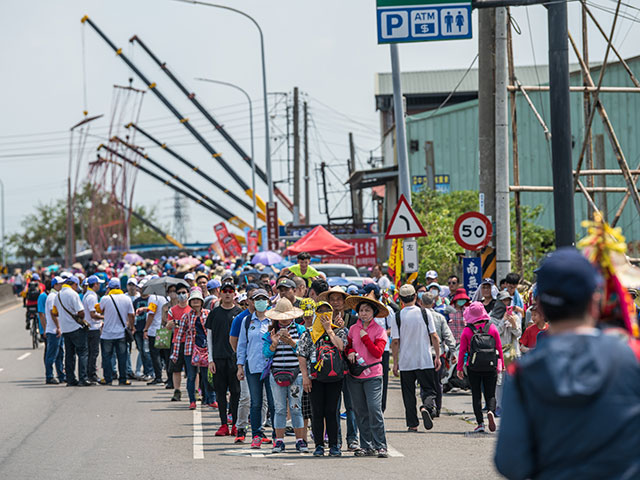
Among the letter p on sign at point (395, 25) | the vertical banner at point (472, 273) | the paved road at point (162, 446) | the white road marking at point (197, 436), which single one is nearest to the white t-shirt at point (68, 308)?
the paved road at point (162, 446)

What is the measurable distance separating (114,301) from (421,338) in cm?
792

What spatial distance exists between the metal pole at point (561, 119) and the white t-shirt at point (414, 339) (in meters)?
2.23

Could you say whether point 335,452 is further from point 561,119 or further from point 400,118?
point 400,118

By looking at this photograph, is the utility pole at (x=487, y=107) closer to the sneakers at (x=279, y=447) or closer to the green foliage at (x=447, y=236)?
the sneakers at (x=279, y=447)

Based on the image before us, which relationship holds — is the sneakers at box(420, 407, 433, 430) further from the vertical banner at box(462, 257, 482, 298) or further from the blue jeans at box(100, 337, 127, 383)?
the blue jeans at box(100, 337, 127, 383)

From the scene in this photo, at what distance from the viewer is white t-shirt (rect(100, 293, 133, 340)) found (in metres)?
18.9

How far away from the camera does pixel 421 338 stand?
42.3 ft

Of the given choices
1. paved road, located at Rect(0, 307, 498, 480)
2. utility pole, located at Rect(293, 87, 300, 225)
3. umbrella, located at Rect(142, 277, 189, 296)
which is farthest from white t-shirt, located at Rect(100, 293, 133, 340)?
utility pole, located at Rect(293, 87, 300, 225)

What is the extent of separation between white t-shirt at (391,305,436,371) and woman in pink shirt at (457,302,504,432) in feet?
1.77

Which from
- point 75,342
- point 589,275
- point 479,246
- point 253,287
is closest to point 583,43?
point 479,246

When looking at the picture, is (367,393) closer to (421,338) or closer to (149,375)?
(421,338)

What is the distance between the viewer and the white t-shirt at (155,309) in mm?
18797

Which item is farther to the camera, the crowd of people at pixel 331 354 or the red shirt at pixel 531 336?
the red shirt at pixel 531 336

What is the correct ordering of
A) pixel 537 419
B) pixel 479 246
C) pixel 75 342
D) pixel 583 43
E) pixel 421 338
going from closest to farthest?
pixel 537 419, pixel 421 338, pixel 479 246, pixel 75 342, pixel 583 43
